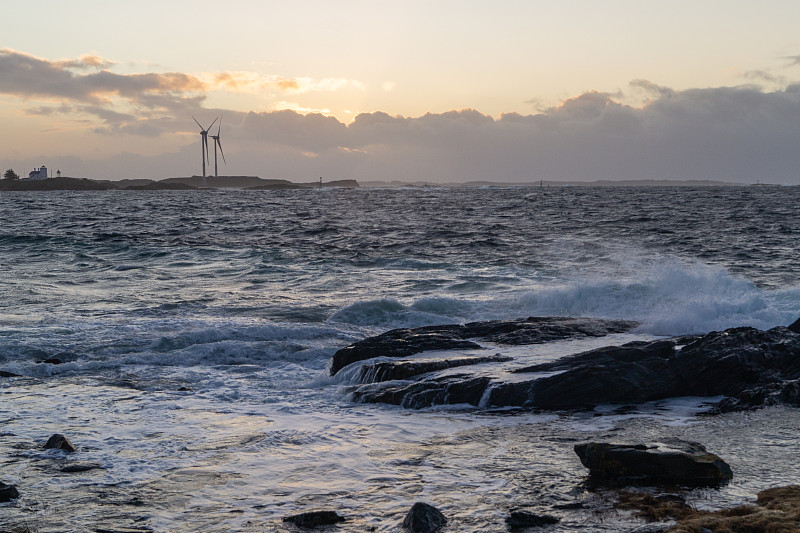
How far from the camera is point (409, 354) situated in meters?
11.2

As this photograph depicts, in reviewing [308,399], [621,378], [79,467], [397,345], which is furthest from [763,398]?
[79,467]

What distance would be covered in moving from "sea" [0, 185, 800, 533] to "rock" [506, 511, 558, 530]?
11cm

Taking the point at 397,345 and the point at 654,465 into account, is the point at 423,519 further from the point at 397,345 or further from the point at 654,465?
the point at 397,345

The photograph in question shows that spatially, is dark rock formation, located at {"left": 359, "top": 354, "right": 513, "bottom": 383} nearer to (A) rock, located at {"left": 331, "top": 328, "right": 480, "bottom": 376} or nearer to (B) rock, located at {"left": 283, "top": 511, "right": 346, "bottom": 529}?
(A) rock, located at {"left": 331, "top": 328, "right": 480, "bottom": 376}

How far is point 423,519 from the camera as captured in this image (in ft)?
16.4

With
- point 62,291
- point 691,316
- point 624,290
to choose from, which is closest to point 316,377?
point 691,316

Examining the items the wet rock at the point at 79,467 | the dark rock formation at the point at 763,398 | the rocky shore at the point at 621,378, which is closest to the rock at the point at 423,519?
the wet rock at the point at 79,467

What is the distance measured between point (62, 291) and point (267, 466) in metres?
15.8

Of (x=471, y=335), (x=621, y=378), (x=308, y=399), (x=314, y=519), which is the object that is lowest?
(x=308, y=399)

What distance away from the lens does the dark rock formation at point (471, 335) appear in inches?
442

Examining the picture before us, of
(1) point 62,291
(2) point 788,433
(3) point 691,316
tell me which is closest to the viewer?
(2) point 788,433

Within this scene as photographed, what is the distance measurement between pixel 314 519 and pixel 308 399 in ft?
14.3

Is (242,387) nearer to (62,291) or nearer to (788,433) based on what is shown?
(788,433)

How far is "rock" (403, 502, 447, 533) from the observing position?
16.2 ft
